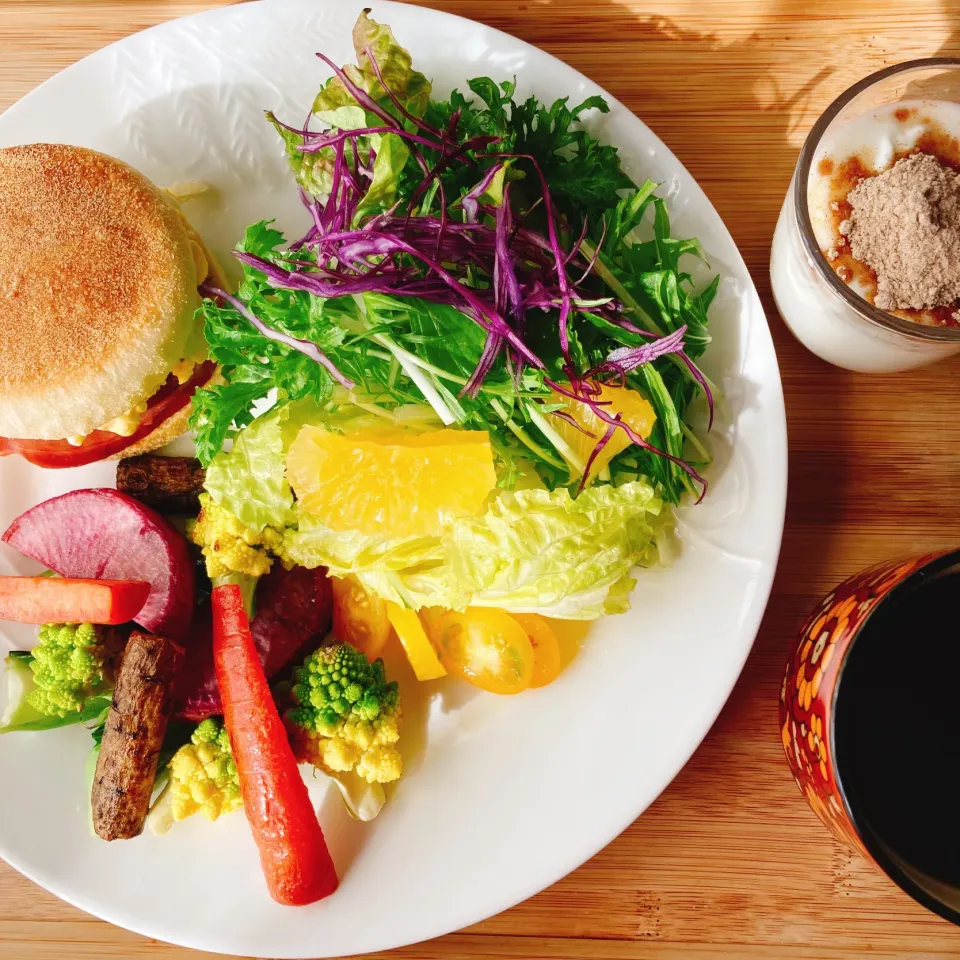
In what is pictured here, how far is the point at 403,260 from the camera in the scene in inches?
65.5

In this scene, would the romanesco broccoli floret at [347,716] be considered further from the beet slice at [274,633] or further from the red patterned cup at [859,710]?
the red patterned cup at [859,710]

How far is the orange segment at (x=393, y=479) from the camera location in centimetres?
164

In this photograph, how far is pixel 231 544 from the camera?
184 cm

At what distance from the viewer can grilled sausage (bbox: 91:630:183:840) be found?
177cm

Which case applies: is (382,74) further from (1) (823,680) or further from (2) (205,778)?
(2) (205,778)

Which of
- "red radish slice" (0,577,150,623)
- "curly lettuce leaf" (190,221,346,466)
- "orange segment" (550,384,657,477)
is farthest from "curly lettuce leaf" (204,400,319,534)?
"orange segment" (550,384,657,477)

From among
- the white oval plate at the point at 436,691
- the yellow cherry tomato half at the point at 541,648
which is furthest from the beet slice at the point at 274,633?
the yellow cherry tomato half at the point at 541,648

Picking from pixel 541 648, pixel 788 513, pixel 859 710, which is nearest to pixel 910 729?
pixel 859 710

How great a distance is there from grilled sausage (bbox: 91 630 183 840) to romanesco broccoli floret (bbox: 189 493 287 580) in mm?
211

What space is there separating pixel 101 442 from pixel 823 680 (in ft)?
5.34

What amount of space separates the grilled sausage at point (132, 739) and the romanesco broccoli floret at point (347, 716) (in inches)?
11.6

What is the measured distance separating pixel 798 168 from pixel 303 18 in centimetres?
114

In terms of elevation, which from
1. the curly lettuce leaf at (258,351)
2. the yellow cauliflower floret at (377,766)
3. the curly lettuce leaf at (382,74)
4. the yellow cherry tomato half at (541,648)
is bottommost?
the yellow cauliflower floret at (377,766)

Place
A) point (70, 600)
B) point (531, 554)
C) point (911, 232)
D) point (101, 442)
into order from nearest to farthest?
point (911, 232) < point (531, 554) < point (70, 600) < point (101, 442)
